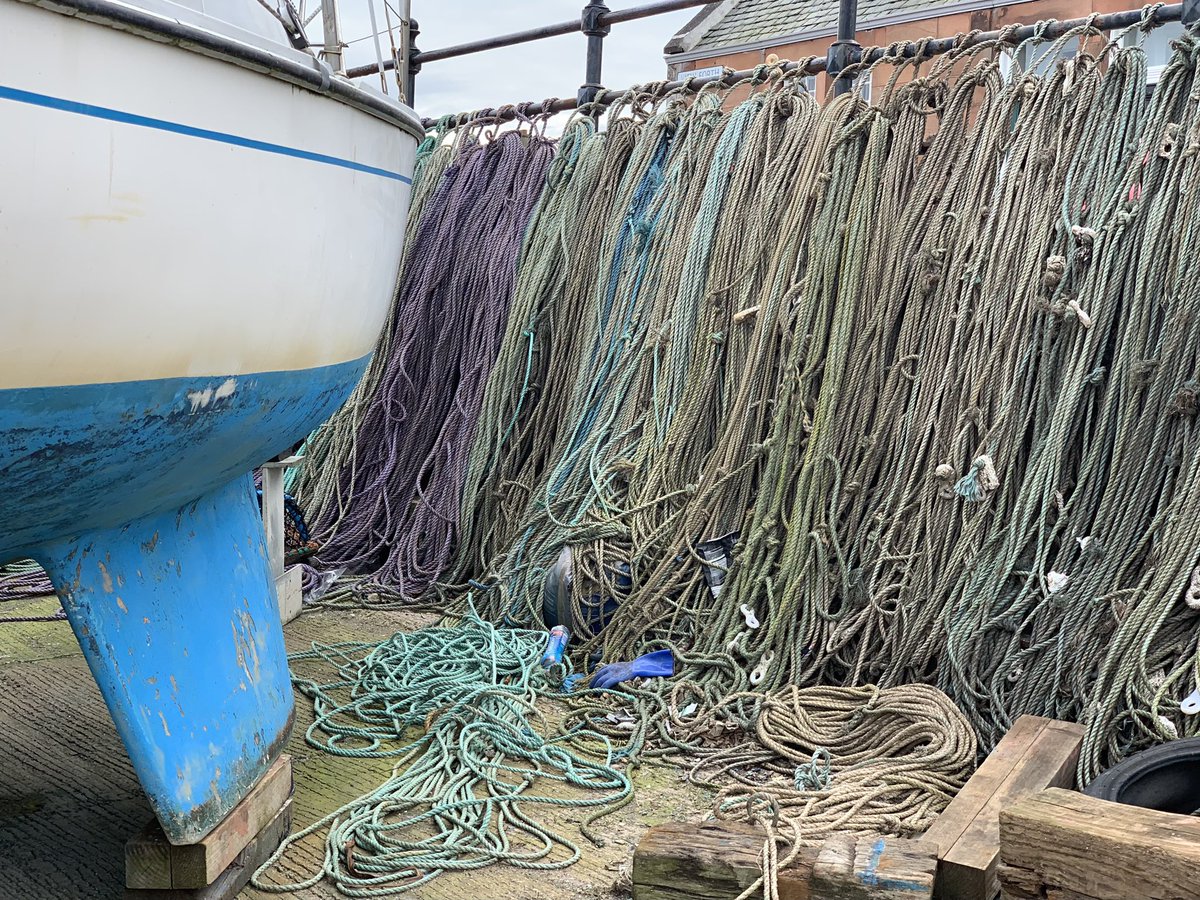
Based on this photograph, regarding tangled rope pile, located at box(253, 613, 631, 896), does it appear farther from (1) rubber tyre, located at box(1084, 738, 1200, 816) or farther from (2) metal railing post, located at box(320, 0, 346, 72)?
(2) metal railing post, located at box(320, 0, 346, 72)

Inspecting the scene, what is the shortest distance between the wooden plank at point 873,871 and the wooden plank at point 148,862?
1.19 m

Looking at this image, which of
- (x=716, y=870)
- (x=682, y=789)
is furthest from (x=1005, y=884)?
→ (x=682, y=789)

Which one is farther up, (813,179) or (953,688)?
(813,179)

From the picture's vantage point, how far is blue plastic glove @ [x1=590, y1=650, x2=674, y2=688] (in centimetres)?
349

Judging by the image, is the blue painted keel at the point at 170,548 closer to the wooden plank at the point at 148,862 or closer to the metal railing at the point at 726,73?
the wooden plank at the point at 148,862

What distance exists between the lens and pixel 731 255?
161 inches

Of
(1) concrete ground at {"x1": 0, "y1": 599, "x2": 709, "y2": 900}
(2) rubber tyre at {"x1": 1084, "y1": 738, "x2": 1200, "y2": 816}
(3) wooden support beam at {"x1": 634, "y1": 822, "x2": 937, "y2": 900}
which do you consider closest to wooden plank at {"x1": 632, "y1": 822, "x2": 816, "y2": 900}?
(3) wooden support beam at {"x1": 634, "y1": 822, "x2": 937, "y2": 900}

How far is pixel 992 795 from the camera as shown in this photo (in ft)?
8.05

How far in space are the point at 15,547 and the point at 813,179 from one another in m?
2.74

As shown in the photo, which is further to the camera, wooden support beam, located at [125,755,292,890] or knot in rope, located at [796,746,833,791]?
knot in rope, located at [796,746,833,791]

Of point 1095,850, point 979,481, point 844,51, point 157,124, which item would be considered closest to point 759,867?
point 1095,850

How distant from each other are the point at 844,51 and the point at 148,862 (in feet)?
10.9

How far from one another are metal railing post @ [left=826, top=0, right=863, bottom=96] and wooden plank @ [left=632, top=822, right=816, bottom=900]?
8.96 ft

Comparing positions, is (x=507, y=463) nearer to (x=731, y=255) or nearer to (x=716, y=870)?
(x=731, y=255)
